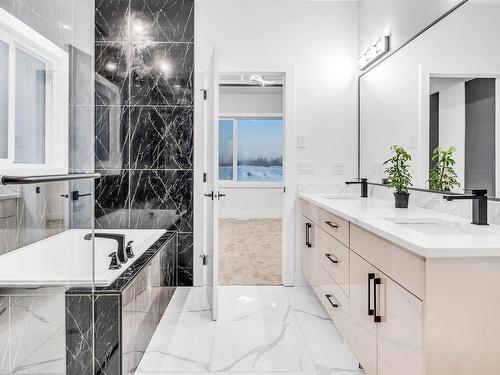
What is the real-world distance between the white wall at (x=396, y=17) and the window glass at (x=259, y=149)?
4.25 meters

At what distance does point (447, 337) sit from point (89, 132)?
158 cm

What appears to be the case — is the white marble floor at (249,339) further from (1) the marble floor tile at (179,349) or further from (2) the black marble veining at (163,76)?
(2) the black marble veining at (163,76)

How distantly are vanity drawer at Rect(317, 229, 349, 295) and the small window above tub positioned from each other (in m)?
1.46

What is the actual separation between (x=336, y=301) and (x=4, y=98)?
192 cm

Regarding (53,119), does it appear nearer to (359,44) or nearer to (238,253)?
(359,44)

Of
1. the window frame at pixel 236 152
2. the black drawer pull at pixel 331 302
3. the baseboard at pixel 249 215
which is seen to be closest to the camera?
the black drawer pull at pixel 331 302

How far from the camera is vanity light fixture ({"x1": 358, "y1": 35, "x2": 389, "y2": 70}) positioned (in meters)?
2.82

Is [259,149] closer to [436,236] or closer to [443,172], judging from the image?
[443,172]

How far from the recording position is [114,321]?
5.51ft

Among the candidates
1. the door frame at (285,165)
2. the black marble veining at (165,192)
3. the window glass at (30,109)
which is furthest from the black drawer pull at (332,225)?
the window glass at (30,109)

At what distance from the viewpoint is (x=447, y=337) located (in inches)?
44.1

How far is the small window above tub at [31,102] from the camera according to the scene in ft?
3.43

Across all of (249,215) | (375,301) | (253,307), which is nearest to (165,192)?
(253,307)

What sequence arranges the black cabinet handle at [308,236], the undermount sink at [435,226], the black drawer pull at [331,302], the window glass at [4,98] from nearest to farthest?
the window glass at [4,98] → the undermount sink at [435,226] → the black drawer pull at [331,302] → the black cabinet handle at [308,236]
